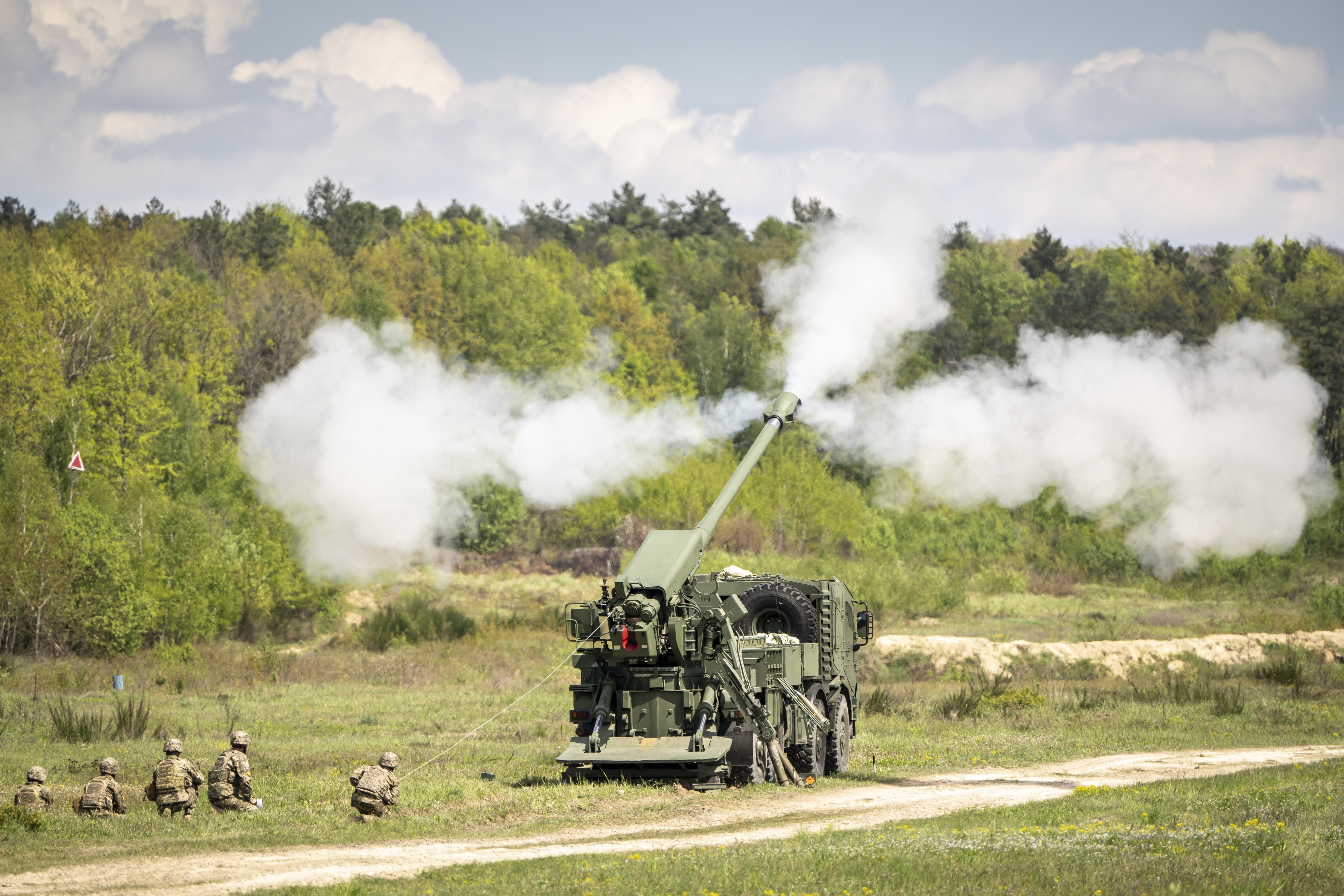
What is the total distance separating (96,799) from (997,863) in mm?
10281

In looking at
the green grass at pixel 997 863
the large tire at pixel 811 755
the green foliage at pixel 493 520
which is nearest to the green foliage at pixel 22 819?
the green grass at pixel 997 863

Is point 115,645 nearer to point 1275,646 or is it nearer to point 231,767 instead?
point 231,767

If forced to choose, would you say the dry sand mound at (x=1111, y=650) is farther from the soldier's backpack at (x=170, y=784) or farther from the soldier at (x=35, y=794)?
the soldier at (x=35, y=794)

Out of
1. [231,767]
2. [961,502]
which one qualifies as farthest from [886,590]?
[231,767]

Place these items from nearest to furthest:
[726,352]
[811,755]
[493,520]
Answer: [811,755] < [493,520] < [726,352]

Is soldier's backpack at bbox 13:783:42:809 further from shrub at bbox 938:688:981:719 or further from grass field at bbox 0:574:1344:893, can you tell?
shrub at bbox 938:688:981:719

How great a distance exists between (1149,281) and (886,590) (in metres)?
49.7

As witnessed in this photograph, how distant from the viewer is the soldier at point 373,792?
53.1ft

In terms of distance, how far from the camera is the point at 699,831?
16.0m

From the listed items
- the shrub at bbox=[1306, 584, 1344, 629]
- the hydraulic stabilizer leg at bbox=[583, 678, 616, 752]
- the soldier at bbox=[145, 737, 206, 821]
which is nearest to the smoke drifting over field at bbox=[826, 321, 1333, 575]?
the shrub at bbox=[1306, 584, 1344, 629]

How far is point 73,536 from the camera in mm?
41969

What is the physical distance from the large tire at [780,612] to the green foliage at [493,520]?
31.7 m

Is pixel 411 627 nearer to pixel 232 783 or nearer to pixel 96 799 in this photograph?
pixel 232 783

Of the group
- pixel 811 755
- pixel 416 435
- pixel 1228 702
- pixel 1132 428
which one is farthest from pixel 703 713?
pixel 1132 428
